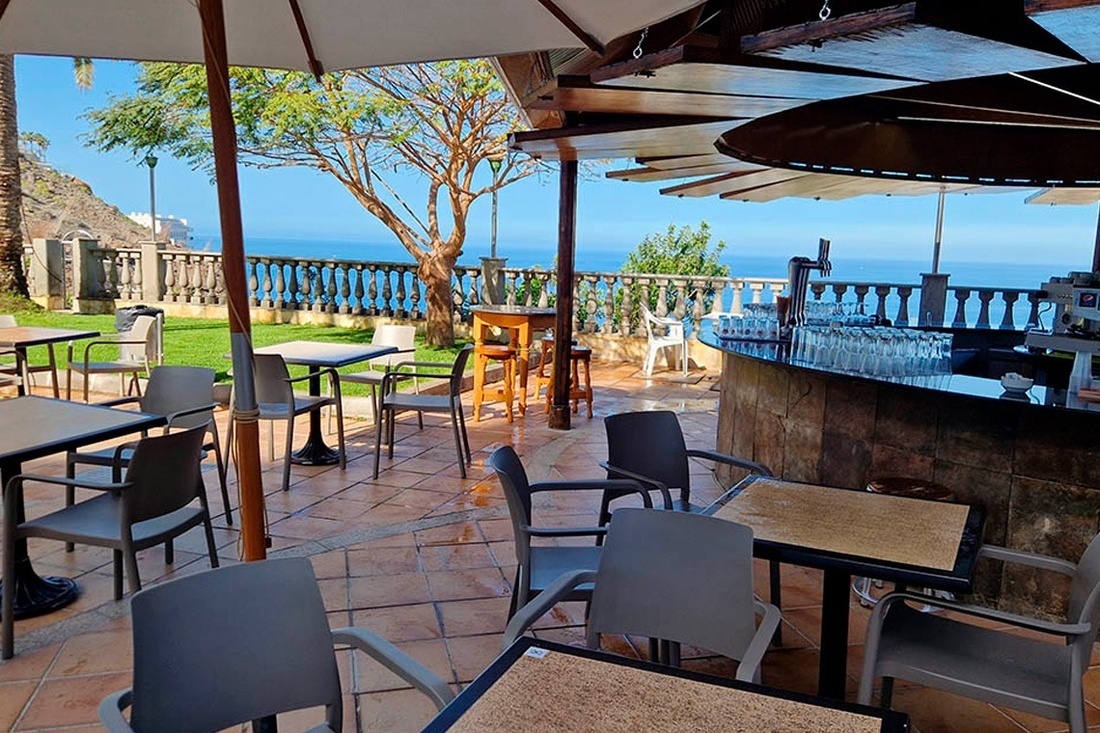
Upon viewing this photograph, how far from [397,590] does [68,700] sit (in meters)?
1.29

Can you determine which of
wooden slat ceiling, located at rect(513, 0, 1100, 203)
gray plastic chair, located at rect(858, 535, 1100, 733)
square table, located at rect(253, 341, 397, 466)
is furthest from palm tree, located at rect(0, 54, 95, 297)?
gray plastic chair, located at rect(858, 535, 1100, 733)

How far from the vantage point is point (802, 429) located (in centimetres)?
442

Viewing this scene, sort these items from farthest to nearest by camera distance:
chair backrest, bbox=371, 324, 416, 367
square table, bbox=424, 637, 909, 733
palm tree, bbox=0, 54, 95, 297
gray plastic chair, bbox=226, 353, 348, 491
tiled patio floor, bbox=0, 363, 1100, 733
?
1. palm tree, bbox=0, 54, 95, 297
2. chair backrest, bbox=371, 324, 416, 367
3. gray plastic chair, bbox=226, 353, 348, 491
4. tiled patio floor, bbox=0, 363, 1100, 733
5. square table, bbox=424, 637, 909, 733

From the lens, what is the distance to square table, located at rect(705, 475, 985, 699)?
2.07 meters

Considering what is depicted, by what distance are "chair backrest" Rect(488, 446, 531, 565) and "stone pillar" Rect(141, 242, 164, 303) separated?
438 inches

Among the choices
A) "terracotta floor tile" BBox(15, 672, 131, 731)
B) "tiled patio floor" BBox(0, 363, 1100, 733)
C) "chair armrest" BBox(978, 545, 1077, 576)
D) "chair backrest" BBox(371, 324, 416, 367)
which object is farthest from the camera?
"chair backrest" BBox(371, 324, 416, 367)

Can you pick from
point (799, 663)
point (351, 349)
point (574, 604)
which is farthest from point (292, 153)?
point (799, 663)

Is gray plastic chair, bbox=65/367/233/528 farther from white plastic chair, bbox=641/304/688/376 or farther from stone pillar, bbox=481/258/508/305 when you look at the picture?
stone pillar, bbox=481/258/508/305

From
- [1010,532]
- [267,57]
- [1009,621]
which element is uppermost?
[267,57]

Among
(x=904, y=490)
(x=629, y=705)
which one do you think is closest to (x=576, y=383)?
(x=904, y=490)

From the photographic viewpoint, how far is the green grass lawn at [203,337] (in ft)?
27.3

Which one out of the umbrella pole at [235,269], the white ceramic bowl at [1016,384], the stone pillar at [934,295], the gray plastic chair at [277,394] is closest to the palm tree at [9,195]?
the gray plastic chair at [277,394]

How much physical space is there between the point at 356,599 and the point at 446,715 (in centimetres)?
221

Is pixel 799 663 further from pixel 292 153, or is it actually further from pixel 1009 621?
pixel 292 153
